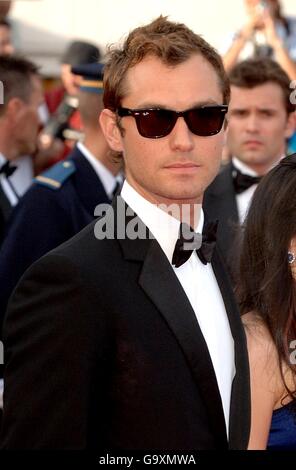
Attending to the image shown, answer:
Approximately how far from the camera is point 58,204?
4.64 metres

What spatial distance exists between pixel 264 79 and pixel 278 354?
9.87 feet

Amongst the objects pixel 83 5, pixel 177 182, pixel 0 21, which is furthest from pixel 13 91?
pixel 83 5

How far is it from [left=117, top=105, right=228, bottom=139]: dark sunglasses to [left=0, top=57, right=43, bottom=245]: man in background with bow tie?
288 centimetres

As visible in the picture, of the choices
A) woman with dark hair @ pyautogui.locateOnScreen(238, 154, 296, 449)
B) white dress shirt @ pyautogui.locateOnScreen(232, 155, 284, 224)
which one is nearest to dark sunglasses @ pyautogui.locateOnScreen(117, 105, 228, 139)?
woman with dark hair @ pyautogui.locateOnScreen(238, 154, 296, 449)

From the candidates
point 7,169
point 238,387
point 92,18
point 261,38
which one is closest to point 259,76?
point 7,169

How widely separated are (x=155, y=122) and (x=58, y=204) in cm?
196

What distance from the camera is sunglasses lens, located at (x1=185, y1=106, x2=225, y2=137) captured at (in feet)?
9.11

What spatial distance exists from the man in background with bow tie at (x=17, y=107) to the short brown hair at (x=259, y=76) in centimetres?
121

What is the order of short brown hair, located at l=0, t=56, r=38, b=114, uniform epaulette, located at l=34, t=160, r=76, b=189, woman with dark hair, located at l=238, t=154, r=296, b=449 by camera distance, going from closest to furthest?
woman with dark hair, located at l=238, t=154, r=296, b=449 → uniform epaulette, located at l=34, t=160, r=76, b=189 → short brown hair, located at l=0, t=56, r=38, b=114

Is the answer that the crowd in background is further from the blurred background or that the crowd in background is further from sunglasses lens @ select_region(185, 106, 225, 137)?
the blurred background

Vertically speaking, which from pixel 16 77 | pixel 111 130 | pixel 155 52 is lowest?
pixel 16 77

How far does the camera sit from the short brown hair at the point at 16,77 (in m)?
5.99

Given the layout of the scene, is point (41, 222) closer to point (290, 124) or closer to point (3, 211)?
point (3, 211)
